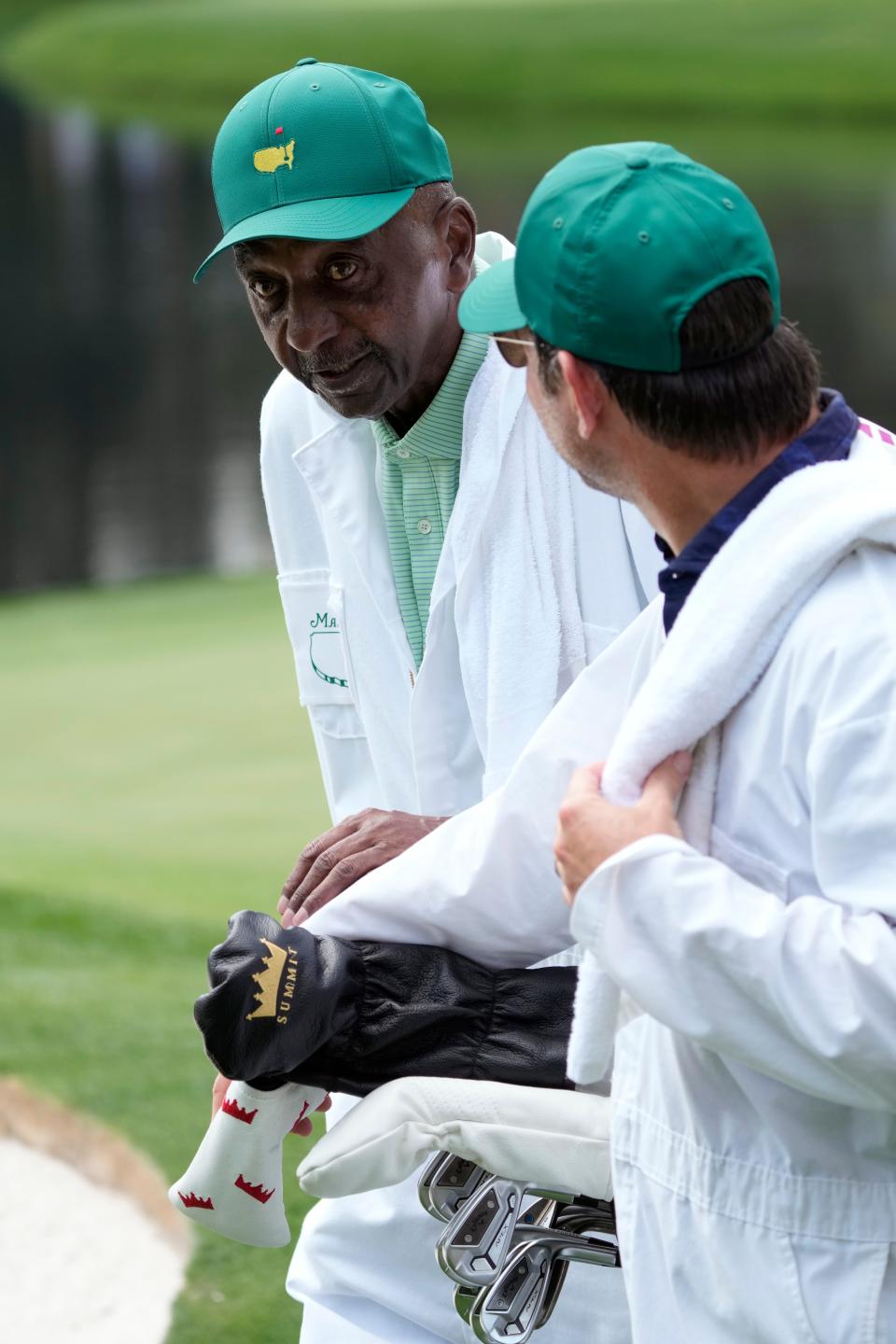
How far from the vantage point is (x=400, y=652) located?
218cm

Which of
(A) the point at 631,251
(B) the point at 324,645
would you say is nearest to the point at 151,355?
(B) the point at 324,645

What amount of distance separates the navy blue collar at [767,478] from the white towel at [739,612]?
2cm

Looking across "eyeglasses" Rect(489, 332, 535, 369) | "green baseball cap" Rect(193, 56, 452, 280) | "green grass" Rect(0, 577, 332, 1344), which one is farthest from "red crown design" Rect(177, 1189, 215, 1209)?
"green grass" Rect(0, 577, 332, 1344)

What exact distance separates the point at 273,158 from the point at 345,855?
0.75m

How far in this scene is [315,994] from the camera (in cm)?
155

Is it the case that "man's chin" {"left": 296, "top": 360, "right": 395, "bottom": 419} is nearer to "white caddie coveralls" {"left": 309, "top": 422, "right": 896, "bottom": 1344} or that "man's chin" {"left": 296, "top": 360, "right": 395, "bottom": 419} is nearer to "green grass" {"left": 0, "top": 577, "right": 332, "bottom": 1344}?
"white caddie coveralls" {"left": 309, "top": 422, "right": 896, "bottom": 1344}

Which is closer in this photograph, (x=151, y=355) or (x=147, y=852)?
(x=147, y=852)

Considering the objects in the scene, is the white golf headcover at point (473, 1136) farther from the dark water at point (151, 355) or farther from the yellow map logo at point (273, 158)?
the dark water at point (151, 355)

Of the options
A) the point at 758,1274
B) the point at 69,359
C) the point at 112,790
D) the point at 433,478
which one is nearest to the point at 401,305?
the point at 433,478

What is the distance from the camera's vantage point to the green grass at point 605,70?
2375 cm

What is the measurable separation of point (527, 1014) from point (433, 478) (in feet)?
2.46

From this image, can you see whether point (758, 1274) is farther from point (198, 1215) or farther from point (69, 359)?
point (69, 359)

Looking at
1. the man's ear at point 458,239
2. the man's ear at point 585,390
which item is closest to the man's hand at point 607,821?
the man's ear at point 585,390

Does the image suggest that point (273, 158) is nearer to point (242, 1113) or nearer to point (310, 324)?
point (310, 324)
